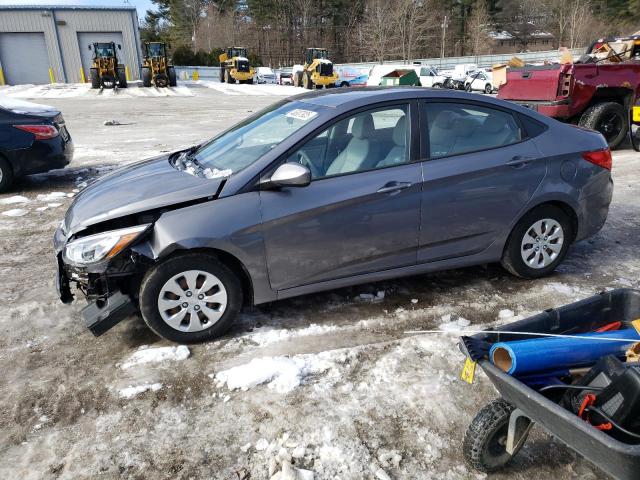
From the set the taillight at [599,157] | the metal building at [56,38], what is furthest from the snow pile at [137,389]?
the metal building at [56,38]

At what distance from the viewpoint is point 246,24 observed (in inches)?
2467

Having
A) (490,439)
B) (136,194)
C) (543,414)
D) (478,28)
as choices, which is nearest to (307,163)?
(136,194)

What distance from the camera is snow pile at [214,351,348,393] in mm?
2990

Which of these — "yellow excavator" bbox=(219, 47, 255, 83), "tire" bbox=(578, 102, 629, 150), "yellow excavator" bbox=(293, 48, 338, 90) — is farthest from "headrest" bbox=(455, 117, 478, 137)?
"yellow excavator" bbox=(219, 47, 255, 83)

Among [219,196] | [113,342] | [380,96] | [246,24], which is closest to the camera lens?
[219,196]

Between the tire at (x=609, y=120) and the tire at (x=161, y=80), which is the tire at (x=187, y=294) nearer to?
the tire at (x=609, y=120)

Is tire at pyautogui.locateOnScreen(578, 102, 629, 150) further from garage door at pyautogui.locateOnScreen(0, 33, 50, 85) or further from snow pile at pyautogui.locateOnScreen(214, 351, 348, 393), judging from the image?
garage door at pyautogui.locateOnScreen(0, 33, 50, 85)

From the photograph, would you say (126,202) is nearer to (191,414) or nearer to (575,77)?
(191,414)

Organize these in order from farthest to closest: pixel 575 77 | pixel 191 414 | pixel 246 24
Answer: pixel 246 24
pixel 575 77
pixel 191 414

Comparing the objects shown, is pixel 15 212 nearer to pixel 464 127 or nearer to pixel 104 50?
pixel 464 127

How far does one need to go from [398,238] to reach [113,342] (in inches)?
83.5

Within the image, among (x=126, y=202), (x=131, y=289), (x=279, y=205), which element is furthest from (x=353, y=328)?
(x=126, y=202)

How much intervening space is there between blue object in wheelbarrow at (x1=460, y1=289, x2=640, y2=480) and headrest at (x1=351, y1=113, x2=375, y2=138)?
1.78m

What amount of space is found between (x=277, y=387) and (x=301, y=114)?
77.0 inches
